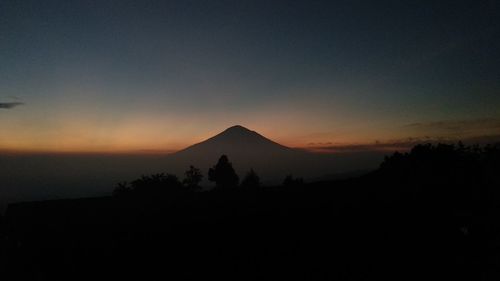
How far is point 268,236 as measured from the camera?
284 inches

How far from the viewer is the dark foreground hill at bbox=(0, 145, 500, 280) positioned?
6613mm

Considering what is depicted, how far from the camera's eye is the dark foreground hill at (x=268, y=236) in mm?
6613

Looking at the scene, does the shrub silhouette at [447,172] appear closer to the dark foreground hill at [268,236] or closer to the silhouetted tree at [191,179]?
the dark foreground hill at [268,236]

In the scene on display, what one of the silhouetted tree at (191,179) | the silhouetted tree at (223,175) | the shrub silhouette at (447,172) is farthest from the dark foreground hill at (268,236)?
the silhouetted tree at (191,179)

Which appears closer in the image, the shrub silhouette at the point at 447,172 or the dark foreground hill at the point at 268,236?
the dark foreground hill at the point at 268,236

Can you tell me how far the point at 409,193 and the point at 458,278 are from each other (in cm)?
257

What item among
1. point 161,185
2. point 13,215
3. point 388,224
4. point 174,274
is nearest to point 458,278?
point 388,224

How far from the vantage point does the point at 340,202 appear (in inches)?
343

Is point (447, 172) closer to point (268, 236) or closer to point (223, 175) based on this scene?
point (268, 236)

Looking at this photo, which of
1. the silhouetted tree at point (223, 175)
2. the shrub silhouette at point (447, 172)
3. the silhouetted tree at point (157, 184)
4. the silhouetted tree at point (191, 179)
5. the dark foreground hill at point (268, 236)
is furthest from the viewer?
the silhouetted tree at point (191, 179)

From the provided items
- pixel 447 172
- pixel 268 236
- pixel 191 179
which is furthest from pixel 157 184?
pixel 268 236

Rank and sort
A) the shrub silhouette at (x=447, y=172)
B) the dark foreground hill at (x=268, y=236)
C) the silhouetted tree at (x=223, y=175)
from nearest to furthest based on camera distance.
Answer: the dark foreground hill at (x=268, y=236)
the shrub silhouette at (x=447, y=172)
the silhouetted tree at (x=223, y=175)

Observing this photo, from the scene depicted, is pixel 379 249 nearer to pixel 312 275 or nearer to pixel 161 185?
pixel 312 275

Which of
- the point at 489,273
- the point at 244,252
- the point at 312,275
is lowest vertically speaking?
the point at 489,273
